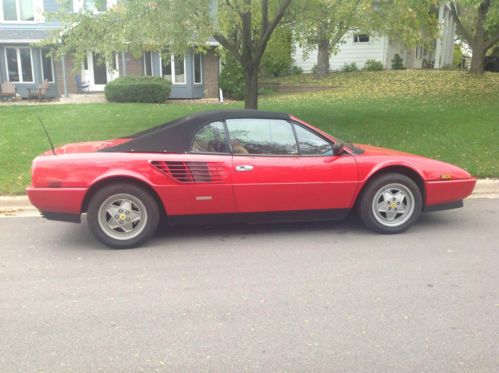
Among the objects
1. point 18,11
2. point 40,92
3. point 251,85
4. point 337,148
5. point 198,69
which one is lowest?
point 337,148

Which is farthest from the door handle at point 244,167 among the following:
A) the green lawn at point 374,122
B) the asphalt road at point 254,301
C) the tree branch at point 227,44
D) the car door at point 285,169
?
the tree branch at point 227,44

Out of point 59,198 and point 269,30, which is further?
point 269,30

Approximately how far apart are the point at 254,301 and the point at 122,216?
1886mm

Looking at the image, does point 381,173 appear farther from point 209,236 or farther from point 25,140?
point 25,140

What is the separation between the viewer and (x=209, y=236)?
18.2 ft

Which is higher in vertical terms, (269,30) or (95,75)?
(269,30)

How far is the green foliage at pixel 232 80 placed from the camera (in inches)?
893

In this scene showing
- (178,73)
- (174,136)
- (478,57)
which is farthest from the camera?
(178,73)

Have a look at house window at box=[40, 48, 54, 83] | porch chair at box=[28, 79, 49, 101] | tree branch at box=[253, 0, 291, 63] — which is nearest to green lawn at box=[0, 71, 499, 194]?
tree branch at box=[253, 0, 291, 63]

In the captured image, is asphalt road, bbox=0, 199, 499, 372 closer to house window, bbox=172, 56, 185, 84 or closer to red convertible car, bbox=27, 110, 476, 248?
red convertible car, bbox=27, 110, 476, 248

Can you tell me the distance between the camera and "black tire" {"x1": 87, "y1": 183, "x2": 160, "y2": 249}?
4996 millimetres

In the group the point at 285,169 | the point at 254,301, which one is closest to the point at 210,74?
the point at 285,169

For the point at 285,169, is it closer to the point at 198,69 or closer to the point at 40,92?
the point at 40,92

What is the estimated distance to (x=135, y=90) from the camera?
20359mm
